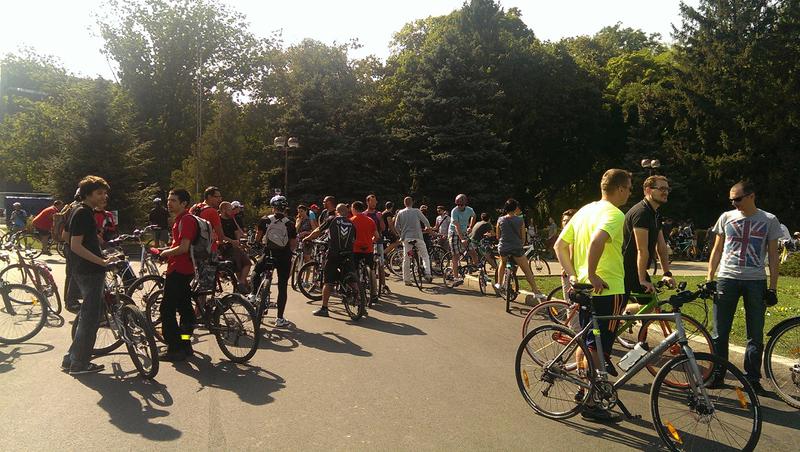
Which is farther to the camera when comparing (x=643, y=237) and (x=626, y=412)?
(x=643, y=237)

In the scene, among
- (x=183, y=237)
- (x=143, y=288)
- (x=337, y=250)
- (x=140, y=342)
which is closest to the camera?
(x=140, y=342)

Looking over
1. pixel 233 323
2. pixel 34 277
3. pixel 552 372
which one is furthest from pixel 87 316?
pixel 552 372

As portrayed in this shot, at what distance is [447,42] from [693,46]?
563 inches

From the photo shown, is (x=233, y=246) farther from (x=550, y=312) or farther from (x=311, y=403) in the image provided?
(x=550, y=312)

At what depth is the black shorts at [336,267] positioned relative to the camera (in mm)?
9812

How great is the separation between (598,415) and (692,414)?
0.80 metres

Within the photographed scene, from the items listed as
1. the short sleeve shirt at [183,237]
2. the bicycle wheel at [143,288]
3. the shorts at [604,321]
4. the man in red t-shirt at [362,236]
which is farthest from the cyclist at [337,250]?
the shorts at [604,321]

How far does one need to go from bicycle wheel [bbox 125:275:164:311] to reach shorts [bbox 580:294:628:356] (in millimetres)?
5755

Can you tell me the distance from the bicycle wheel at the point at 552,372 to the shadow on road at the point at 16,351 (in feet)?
17.9

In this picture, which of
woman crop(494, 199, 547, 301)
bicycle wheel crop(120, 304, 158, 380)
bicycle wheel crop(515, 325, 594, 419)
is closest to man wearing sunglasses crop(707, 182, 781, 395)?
bicycle wheel crop(515, 325, 594, 419)

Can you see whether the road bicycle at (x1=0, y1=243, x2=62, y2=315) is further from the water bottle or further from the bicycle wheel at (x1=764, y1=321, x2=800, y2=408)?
the bicycle wheel at (x1=764, y1=321, x2=800, y2=408)

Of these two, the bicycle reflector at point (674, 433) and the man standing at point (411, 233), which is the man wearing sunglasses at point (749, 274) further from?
the man standing at point (411, 233)

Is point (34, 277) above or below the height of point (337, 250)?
below

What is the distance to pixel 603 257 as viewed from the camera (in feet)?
16.7
